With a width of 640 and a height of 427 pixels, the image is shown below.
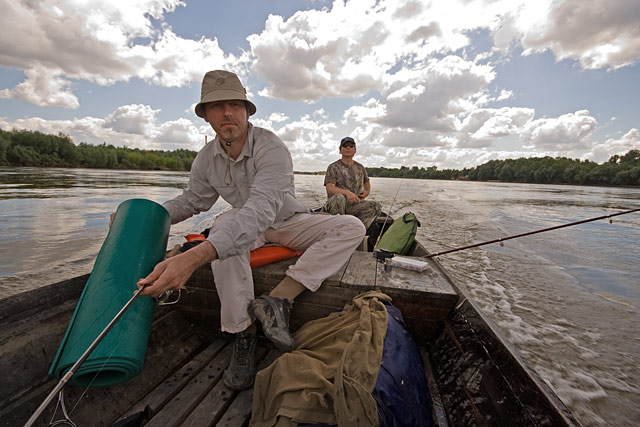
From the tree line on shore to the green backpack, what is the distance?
6806cm

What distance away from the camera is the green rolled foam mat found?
1.38 meters

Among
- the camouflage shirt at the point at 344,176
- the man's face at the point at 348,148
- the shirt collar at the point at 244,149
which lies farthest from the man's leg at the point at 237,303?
the man's face at the point at 348,148

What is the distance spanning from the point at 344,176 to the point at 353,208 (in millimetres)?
822

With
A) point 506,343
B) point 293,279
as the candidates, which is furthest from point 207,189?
point 506,343

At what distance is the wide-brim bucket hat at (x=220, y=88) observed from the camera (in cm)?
205

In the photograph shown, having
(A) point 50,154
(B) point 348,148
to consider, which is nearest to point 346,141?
(B) point 348,148

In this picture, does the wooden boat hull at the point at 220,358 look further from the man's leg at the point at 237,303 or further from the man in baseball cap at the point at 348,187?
the man in baseball cap at the point at 348,187

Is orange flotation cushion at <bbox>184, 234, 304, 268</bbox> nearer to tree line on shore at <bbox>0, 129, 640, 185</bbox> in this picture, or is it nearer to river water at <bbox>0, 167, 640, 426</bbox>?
river water at <bbox>0, 167, 640, 426</bbox>

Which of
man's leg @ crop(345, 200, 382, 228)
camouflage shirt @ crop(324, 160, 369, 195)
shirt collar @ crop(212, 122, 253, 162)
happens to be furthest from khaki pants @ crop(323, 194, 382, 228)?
shirt collar @ crop(212, 122, 253, 162)

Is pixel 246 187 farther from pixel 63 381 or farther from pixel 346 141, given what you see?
pixel 346 141

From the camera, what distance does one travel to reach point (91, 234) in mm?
7277

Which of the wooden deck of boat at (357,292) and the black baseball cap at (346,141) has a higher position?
the black baseball cap at (346,141)

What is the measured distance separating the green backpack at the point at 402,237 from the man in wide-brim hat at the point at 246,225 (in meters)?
1.76

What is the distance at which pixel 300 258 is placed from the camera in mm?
2246
